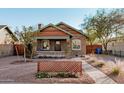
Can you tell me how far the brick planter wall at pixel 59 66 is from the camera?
39.9ft

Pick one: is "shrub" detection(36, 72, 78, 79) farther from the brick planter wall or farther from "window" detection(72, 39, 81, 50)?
"window" detection(72, 39, 81, 50)

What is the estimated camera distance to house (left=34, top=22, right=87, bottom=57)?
85.7 ft

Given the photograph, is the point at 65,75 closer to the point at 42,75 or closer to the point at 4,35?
the point at 42,75

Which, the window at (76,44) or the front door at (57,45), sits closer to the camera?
the front door at (57,45)

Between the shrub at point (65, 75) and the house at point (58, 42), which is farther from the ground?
the house at point (58, 42)

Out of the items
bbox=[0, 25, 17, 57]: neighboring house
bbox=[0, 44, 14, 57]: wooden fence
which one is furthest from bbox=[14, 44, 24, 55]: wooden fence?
bbox=[0, 25, 17, 57]: neighboring house

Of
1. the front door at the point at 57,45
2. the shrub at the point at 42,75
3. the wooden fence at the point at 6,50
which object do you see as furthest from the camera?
the front door at the point at 57,45

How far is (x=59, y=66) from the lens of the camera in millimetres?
12375

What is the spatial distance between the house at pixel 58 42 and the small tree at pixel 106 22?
4264 millimetres

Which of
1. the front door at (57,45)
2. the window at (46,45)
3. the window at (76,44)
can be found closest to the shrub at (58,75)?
the window at (46,45)

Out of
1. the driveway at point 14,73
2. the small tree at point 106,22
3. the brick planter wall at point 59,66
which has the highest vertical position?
the small tree at point 106,22

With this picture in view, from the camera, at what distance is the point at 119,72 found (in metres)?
11.9

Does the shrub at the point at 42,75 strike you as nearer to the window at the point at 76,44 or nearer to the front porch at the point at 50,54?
the front porch at the point at 50,54
